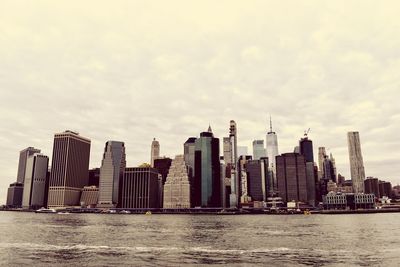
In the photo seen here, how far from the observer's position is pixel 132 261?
67.2 meters

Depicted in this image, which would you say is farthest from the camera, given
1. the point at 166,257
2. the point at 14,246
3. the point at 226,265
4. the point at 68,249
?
the point at 14,246

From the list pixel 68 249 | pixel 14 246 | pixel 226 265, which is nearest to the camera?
pixel 226 265

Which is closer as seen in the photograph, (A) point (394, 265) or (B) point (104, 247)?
(A) point (394, 265)

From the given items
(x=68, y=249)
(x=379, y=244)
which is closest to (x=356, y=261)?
(x=379, y=244)

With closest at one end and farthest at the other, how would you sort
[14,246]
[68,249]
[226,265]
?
[226,265], [68,249], [14,246]

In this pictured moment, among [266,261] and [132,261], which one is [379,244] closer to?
[266,261]

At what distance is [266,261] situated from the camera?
67125 mm

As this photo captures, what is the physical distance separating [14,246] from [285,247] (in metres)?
62.2

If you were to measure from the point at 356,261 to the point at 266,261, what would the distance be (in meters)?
15.9

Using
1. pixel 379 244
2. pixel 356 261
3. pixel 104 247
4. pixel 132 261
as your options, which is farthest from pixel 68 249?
pixel 379 244

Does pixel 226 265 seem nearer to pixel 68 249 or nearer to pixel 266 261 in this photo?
pixel 266 261

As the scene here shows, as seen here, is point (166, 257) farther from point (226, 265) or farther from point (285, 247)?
point (285, 247)

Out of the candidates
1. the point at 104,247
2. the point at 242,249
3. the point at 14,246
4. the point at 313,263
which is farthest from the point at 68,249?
the point at 313,263

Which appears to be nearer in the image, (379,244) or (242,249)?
(242,249)
